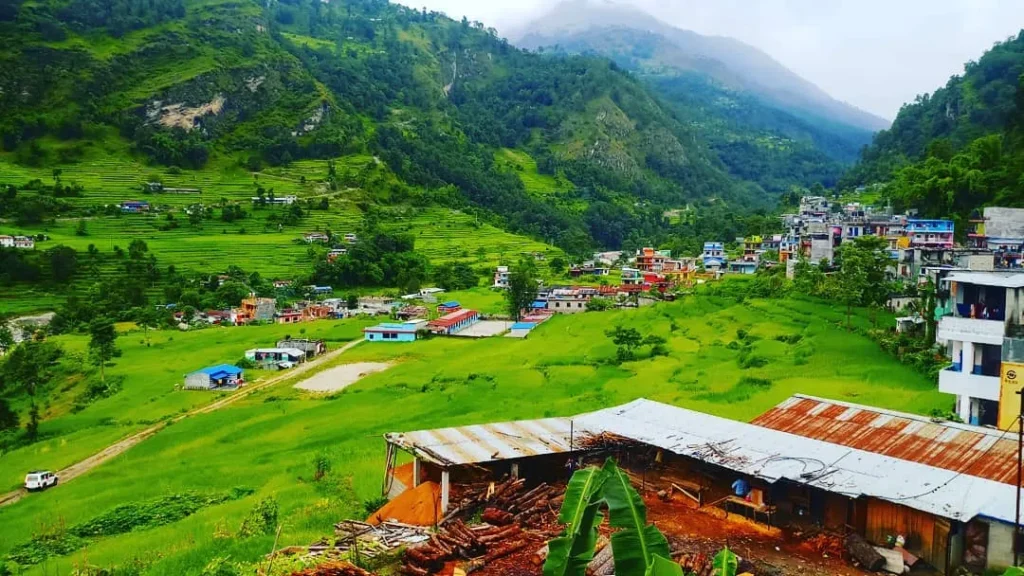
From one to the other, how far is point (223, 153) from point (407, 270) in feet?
156

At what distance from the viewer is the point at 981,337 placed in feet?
57.9

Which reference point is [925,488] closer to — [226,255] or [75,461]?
[75,461]

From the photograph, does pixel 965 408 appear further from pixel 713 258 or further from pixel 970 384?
pixel 713 258

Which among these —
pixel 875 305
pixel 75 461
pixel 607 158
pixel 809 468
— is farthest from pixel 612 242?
pixel 809 468

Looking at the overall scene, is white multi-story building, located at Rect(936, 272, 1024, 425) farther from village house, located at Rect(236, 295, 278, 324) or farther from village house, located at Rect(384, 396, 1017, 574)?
village house, located at Rect(236, 295, 278, 324)

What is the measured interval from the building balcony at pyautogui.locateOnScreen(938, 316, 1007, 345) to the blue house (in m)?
34.0

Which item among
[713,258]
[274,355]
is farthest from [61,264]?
[713,258]

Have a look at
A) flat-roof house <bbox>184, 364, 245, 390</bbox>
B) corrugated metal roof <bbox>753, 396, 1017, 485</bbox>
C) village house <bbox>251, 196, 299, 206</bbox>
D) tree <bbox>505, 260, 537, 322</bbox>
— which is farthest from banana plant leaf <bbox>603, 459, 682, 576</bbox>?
village house <bbox>251, 196, 299, 206</bbox>

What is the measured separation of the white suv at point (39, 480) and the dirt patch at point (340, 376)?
12037mm

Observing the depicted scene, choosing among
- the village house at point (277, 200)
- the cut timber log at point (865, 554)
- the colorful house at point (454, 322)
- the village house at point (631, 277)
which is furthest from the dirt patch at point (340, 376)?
the village house at point (277, 200)

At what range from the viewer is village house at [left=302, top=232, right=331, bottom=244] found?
7769cm

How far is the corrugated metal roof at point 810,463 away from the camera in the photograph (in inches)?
444

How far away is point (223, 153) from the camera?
104 meters

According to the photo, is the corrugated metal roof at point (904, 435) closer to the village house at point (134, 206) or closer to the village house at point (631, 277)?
the village house at point (631, 277)
